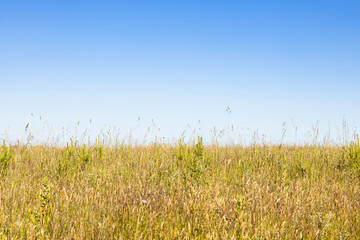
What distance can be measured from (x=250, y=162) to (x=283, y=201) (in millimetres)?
2763

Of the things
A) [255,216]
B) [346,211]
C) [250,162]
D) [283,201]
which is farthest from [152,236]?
[250,162]

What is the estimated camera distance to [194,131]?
256 inches

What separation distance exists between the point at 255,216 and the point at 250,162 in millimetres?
3179

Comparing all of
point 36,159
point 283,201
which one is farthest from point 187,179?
point 36,159

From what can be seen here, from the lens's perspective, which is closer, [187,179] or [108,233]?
[108,233]

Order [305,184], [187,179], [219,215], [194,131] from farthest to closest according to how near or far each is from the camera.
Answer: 1. [194,131]
2. [305,184]
3. [187,179]
4. [219,215]

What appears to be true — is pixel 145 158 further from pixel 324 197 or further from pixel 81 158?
pixel 324 197

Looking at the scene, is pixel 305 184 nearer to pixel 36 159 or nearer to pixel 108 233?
pixel 108 233

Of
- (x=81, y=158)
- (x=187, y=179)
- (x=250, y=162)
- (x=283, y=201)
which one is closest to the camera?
(x=283, y=201)

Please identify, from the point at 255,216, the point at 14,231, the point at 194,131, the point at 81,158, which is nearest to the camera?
the point at 14,231

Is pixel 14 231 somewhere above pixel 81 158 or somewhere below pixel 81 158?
below

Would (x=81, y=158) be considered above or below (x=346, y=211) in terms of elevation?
above

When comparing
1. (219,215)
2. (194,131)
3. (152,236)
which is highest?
(194,131)

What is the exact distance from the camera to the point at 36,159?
6.10 meters
